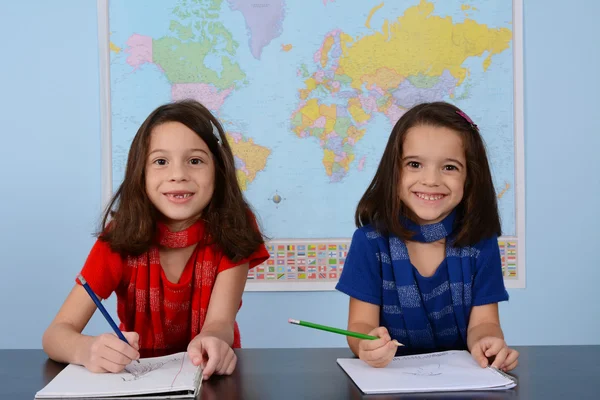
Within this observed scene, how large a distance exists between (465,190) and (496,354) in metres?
0.45

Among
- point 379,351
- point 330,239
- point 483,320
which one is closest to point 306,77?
point 330,239

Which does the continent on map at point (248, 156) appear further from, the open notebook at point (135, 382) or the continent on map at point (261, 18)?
the open notebook at point (135, 382)

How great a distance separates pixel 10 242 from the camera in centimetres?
246

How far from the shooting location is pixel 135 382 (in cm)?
92

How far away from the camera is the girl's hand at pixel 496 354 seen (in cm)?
101

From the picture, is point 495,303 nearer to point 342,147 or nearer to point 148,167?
point 148,167

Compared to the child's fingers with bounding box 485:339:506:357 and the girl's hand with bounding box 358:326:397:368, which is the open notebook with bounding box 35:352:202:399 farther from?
the child's fingers with bounding box 485:339:506:357

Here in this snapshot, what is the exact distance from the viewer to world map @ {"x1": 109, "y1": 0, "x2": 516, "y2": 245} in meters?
2.46

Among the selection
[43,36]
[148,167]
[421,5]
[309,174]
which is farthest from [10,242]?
[421,5]

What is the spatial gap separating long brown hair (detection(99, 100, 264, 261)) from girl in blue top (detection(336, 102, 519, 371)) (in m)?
0.25

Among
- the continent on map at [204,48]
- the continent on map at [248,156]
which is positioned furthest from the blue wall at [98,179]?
→ the continent on map at [248,156]

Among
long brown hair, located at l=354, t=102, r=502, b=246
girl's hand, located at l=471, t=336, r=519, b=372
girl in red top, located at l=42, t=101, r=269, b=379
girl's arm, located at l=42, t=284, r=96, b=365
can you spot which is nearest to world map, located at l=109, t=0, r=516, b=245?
girl in red top, located at l=42, t=101, r=269, b=379

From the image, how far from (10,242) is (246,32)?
1.16 meters

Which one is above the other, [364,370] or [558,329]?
[364,370]
